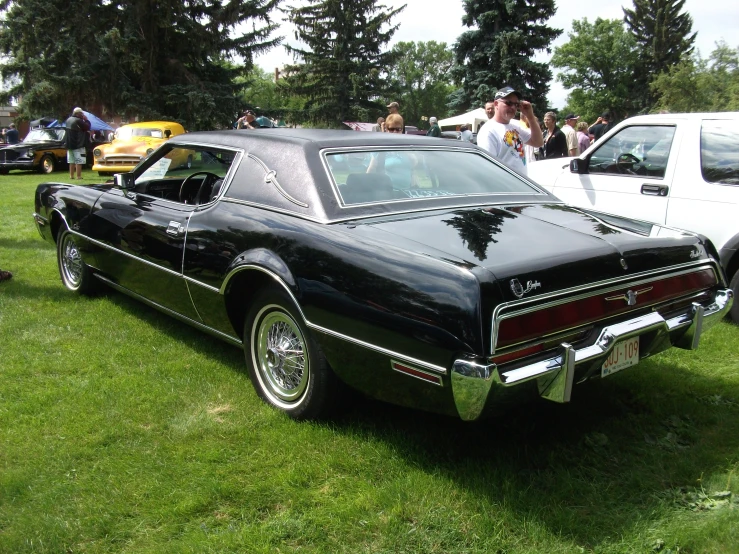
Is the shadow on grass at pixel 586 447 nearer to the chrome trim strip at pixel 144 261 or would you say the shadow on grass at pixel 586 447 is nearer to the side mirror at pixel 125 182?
the chrome trim strip at pixel 144 261

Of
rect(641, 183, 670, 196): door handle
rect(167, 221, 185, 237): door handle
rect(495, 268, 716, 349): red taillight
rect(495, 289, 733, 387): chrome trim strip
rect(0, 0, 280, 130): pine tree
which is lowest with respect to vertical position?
rect(495, 289, 733, 387): chrome trim strip

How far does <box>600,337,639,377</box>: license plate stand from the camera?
110 inches

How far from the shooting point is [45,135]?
66.1 ft

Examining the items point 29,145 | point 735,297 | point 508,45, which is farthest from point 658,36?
point 735,297

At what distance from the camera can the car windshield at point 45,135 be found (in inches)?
788

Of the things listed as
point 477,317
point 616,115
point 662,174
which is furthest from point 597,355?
point 616,115

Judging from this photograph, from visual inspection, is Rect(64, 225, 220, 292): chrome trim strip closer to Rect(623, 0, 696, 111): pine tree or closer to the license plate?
the license plate

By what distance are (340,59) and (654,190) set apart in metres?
33.6

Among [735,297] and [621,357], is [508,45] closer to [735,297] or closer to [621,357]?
[735,297]

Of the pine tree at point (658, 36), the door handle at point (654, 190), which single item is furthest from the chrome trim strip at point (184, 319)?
the pine tree at point (658, 36)

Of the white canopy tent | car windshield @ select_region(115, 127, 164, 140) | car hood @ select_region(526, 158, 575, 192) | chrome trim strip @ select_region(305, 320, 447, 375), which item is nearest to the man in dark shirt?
car windshield @ select_region(115, 127, 164, 140)

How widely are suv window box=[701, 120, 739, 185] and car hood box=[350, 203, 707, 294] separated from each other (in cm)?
186

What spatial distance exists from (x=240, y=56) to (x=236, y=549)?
26.5 m

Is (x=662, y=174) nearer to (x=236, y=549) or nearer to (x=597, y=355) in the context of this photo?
(x=597, y=355)
